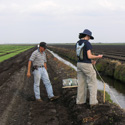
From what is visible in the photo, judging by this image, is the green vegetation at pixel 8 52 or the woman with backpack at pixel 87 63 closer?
the woman with backpack at pixel 87 63

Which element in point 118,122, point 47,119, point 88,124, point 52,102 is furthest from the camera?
point 52,102

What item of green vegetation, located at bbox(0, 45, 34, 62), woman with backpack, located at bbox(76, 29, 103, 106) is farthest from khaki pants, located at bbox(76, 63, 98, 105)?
green vegetation, located at bbox(0, 45, 34, 62)

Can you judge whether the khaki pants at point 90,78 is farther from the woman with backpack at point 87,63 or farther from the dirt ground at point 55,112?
the dirt ground at point 55,112

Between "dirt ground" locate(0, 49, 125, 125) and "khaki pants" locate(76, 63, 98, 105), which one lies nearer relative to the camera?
"dirt ground" locate(0, 49, 125, 125)

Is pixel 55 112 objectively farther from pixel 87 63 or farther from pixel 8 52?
pixel 8 52

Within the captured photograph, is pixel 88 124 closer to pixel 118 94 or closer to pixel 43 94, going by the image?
pixel 43 94

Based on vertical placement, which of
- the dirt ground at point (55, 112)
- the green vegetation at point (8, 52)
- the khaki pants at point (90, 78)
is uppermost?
the khaki pants at point (90, 78)

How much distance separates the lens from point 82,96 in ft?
20.2

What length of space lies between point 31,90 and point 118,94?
5413mm

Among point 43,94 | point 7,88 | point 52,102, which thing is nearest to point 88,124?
point 52,102

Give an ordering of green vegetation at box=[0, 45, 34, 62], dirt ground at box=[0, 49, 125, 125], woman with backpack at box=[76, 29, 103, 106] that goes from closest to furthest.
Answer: dirt ground at box=[0, 49, 125, 125] → woman with backpack at box=[76, 29, 103, 106] → green vegetation at box=[0, 45, 34, 62]

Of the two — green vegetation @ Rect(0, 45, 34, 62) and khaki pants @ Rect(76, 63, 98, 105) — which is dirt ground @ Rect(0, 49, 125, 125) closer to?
khaki pants @ Rect(76, 63, 98, 105)

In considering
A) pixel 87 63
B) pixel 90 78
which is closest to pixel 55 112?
pixel 90 78

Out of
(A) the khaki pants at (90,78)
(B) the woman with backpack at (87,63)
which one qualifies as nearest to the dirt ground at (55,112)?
(A) the khaki pants at (90,78)
